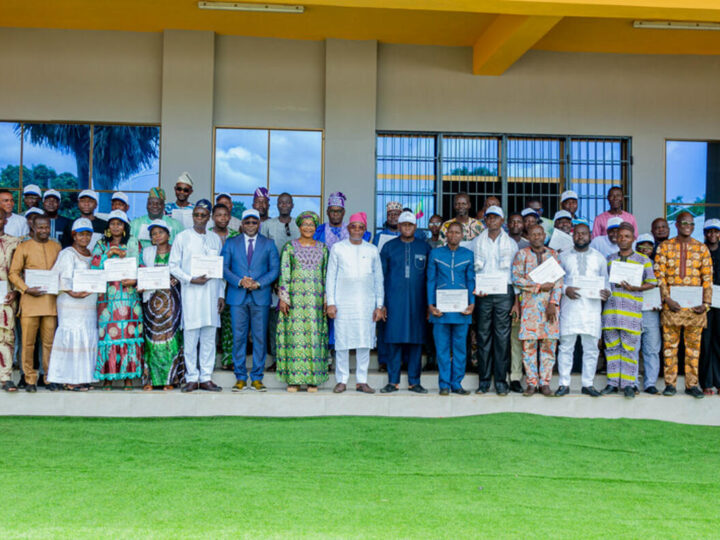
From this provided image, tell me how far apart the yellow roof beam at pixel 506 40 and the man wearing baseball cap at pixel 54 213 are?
17.8 feet

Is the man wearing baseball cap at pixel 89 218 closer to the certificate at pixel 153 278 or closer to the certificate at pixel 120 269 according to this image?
the certificate at pixel 120 269

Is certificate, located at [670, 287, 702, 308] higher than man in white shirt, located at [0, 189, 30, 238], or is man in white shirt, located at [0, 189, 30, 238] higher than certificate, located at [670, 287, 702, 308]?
man in white shirt, located at [0, 189, 30, 238]

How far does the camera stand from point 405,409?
680cm

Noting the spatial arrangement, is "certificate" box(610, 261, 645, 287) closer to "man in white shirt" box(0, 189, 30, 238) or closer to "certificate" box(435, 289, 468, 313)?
"certificate" box(435, 289, 468, 313)

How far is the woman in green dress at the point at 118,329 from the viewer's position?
673cm

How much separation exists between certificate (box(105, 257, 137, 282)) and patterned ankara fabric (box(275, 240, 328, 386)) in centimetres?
140

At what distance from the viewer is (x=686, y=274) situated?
7.12m

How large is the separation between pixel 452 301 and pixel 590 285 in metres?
1.37

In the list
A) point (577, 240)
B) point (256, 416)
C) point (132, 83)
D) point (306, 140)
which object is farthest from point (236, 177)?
point (577, 240)

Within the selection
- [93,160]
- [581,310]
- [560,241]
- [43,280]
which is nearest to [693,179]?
[560,241]

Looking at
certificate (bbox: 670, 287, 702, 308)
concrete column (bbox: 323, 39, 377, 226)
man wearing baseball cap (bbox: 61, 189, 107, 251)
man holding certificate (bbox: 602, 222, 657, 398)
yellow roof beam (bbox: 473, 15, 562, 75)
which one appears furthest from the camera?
concrete column (bbox: 323, 39, 377, 226)

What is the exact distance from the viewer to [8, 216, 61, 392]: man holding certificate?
6633 millimetres

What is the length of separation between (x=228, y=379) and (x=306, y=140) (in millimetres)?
4088

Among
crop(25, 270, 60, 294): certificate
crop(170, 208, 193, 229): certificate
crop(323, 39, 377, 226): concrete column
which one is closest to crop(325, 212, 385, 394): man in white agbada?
crop(170, 208, 193, 229): certificate
